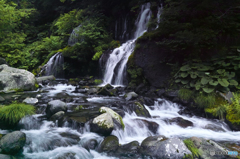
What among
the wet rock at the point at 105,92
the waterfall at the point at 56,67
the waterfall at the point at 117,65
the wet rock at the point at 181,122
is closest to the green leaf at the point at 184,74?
the wet rock at the point at 181,122

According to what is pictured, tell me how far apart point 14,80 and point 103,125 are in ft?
25.4

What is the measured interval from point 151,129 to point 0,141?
403cm

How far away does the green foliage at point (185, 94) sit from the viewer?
7.15 m

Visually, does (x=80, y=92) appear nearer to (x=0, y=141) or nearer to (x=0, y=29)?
(x=0, y=141)

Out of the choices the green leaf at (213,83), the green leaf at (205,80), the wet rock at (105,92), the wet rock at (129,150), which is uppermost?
the green leaf at (205,80)

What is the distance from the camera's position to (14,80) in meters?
9.70

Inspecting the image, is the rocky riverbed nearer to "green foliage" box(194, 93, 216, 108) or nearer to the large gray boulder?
"green foliage" box(194, 93, 216, 108)

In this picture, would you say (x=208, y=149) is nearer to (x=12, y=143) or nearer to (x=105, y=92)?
(x=12, y=143)

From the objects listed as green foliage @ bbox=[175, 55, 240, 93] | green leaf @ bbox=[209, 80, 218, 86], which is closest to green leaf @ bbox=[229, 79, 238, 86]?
green foliage @ bbox=[175, 55, 240, 93]

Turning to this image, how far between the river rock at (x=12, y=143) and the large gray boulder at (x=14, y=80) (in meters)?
6.42

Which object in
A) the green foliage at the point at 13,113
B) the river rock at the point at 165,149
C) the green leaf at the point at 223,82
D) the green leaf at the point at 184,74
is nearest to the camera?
the river rock at the point at 165,149

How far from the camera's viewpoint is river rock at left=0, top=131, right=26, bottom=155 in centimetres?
374

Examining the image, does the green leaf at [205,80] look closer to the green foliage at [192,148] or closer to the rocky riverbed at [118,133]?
the rocky riverbed at [118,133]

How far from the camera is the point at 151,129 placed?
5281 mm
